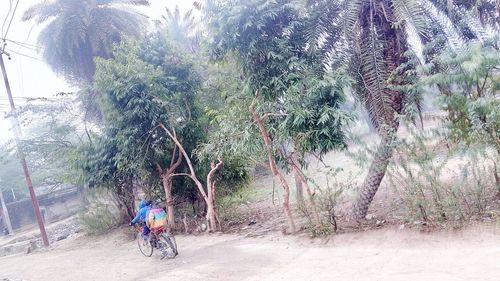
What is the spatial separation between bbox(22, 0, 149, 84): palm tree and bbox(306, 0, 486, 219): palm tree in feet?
30.9

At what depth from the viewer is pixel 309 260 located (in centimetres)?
705

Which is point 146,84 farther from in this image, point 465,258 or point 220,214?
point 465,258

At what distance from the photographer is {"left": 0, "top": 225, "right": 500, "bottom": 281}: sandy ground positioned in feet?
18.0

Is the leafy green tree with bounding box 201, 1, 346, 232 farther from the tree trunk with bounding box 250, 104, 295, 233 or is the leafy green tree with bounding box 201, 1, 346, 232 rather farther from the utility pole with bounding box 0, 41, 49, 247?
the utility pole with bounding box 0, 41, 49, 247

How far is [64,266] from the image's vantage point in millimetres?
10570

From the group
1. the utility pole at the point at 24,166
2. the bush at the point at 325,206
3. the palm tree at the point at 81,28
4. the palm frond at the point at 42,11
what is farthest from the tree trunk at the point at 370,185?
the palm frond at the point at 42,11

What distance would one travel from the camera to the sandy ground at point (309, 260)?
5496 mm

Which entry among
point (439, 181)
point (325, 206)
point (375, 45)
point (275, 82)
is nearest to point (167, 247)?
point (325, 206)

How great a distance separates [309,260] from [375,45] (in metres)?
4.26

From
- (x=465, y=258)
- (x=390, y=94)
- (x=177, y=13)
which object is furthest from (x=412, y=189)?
(x=177, y=13)

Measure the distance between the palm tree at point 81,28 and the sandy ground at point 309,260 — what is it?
321 inches

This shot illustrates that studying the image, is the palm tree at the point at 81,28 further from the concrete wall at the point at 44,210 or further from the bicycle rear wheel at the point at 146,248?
the concrete wall at the point at 44,210

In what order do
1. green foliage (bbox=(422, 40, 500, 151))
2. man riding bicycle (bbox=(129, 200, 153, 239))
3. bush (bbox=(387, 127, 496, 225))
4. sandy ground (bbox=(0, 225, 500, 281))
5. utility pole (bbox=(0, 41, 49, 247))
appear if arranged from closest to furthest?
sandy ground (bbox=(0, 225, 500, 281))
green foliage (bbox=(422, 40, 500, 151))
bush (bbox=(387, 127, 496, 225))
man riding bicycle (bbox=(129, 200, 153, 239))
utility pole (bbox=(0, 41, 49, 247))

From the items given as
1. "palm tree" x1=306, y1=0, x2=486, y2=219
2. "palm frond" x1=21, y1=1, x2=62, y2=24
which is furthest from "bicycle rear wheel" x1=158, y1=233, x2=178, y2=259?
"palm frond" x1=21, y1=1, x2=62, y2=24
